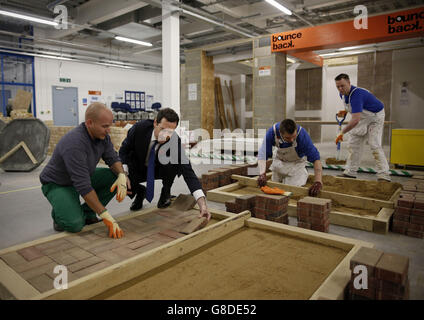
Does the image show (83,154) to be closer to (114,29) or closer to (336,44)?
(336,44)

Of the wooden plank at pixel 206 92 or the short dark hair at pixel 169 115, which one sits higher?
the wooden plank at pixel 206 92

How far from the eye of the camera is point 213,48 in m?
10.7

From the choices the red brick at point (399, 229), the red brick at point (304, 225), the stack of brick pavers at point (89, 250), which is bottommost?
the red brick at point (399, 229)

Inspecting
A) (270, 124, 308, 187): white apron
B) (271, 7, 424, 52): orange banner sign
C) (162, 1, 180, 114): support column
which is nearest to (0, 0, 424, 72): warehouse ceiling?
(162, 1, 180, 114): support column

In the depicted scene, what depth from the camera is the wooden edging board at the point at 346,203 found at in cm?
321

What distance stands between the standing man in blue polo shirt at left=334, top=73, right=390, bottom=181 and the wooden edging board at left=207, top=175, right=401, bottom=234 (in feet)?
4.04

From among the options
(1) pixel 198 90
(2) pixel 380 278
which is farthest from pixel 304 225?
(1) pixel 198 90

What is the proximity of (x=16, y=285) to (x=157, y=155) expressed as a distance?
1960mm

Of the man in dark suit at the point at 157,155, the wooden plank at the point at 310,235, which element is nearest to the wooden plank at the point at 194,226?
the man in dark suit at the point at 157,155

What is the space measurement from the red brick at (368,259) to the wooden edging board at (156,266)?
16 centimetres

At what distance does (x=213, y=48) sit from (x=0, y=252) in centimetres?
964

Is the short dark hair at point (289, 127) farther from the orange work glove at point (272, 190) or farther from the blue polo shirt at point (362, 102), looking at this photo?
the blue polo shirt at point (362, 102)

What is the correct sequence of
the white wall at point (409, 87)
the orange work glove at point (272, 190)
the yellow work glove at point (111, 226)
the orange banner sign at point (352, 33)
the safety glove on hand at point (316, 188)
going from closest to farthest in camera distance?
the yellow work glove at point (111, 226) → the safety glove on hand at point (316, 188) → the orange work glove at point (272, 190) → the orange banner sign at point (352, 33) → the white wall at point (409, 87)

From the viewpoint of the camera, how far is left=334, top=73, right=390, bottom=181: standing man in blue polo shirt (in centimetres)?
512
